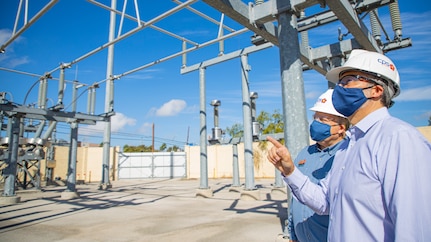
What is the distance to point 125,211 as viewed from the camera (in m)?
8.08

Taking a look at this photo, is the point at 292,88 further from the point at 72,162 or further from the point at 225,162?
the point at 225,162

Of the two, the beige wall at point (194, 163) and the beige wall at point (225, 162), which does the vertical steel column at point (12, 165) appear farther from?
the beige wall at point (225, 162)

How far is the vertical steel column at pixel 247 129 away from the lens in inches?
388

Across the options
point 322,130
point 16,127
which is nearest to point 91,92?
point 16,127

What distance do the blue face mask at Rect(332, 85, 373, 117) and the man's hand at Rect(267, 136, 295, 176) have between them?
1.41 ft

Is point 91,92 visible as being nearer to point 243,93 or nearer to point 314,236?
point 243,93

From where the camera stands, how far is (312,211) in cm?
225

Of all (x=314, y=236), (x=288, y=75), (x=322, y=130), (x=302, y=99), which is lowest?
(x=314, y=236)

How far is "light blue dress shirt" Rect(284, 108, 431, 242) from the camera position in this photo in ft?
3.26

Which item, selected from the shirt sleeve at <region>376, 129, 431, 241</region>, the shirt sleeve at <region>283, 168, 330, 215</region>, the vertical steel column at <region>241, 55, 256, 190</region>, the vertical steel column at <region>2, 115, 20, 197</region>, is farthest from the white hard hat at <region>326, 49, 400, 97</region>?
the vertical steel column at <region>2, 115, 20, 197</region>

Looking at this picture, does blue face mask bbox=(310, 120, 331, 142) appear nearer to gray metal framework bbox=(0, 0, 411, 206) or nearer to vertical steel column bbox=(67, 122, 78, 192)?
gray metal framework bbox=(0, 0, 411, 206)

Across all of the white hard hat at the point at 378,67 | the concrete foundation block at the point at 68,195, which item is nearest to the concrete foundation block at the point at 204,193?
the concrete foundation block at the point at 68,195

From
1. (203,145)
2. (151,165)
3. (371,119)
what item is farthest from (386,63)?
(151,165)

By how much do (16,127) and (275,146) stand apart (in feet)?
39.2
